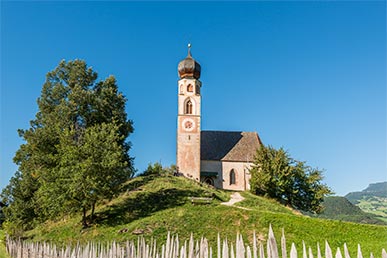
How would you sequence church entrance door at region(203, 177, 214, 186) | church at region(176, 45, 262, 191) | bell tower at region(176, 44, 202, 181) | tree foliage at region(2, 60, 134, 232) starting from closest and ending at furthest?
tree foliage at region(2, 60, 134, 232) < bell tower at region(176, 44, 202, 181) < church at region(176, 45, 262, 191) < church entrance door at region(203, 177, 214, 186)

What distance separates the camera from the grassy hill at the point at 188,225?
Answer: 21484mm

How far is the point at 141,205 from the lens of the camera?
28.3m

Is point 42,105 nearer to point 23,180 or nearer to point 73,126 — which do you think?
point 73,126

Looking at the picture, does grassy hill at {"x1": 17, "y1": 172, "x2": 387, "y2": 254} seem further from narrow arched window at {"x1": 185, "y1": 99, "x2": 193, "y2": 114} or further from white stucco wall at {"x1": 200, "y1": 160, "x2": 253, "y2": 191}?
narrow arched window at {"x1": 185, "y1": 99, "x2": 193, "y2": 114}

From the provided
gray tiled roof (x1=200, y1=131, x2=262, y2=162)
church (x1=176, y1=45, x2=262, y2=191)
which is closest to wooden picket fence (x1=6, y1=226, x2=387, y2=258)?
church (x1=176, y1=45, x2=262, y2=191)

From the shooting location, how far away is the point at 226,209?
86.4 feet

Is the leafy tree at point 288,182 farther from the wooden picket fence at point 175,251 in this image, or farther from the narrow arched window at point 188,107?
the wooden picket fence at point 175,251

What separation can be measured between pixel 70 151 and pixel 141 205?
7.18 meters

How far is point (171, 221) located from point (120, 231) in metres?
3.43

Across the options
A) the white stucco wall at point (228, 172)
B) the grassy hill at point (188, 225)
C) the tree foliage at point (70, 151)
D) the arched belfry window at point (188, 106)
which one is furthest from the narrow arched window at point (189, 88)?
the grassy hill at point (188, 225)

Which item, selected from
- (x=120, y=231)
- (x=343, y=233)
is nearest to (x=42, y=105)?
(x=120, y=231)

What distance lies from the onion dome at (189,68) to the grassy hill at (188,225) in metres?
18.6

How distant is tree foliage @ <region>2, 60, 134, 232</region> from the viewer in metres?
24.7

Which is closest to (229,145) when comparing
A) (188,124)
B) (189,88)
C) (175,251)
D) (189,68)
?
(188,124)
